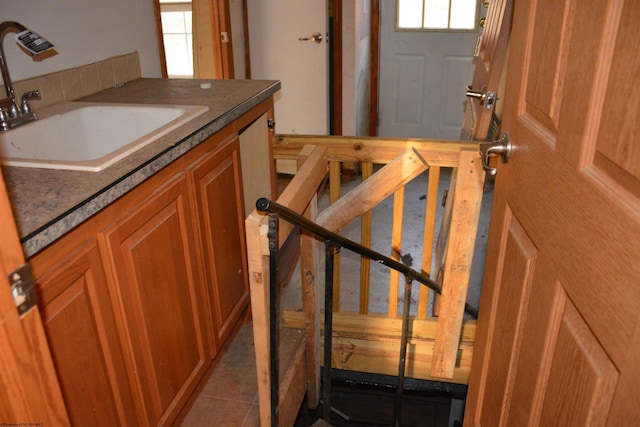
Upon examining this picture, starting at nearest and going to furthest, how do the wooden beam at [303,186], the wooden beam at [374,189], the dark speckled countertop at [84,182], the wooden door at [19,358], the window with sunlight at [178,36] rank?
the wooden door at [19,358] < the dark speckled countertop at [84,182] < the wooden beam at [303,186] < the wooden beam at [374,189] < the window with sunlight at [178,36]

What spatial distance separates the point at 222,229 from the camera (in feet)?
6.04

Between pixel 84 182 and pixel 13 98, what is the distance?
0.64 m

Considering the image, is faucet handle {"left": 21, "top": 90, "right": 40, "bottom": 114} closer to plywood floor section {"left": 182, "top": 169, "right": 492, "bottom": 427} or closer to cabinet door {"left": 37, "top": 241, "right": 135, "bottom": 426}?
cabinet door {"left": 37, "top": 241, "right": 135, "bottom": 426}

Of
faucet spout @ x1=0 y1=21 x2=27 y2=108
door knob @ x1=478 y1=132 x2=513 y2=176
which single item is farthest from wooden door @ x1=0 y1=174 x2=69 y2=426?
faucet spout @ x1=0 y1=21 x2=27 y2=108

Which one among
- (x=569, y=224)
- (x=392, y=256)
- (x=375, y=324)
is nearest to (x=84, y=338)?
(x=569, y=224)

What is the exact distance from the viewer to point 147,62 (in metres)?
2.44

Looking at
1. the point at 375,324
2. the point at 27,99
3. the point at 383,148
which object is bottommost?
the point at 375,324

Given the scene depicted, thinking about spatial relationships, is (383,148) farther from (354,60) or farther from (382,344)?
(354,60)

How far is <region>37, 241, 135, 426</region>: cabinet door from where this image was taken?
3.43 feet

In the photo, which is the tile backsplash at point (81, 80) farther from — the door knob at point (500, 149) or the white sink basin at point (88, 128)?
the door knob at point (500, 149)

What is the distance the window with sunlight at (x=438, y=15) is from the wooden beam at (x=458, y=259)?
3140 millimetres

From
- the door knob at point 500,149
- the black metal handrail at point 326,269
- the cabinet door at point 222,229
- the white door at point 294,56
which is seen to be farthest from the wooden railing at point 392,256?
the white door at point 294,56

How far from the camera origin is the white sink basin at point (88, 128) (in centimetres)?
154

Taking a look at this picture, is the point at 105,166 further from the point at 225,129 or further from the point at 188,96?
the point at 188,96
